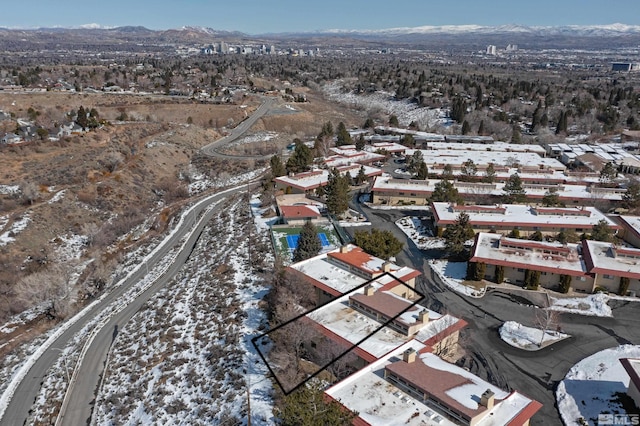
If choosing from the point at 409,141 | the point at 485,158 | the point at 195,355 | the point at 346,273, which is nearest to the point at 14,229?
the point at 195,355

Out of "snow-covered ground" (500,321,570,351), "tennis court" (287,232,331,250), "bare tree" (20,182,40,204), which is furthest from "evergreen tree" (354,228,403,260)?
"bare tree" (20,182,40,204)

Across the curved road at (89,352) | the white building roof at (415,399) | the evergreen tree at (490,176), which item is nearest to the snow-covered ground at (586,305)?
the white building roof at (415,399)

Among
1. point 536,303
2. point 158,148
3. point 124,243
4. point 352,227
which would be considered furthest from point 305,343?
point 158,148

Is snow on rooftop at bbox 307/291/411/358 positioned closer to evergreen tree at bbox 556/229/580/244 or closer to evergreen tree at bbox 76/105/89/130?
evergreen tree at bbox 556/229/580/244

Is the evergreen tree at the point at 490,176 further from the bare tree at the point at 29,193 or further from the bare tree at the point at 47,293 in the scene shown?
the bare tree at the point at 29,193

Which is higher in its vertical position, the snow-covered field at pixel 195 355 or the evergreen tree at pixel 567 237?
the evergreen tree at pixel 567 237

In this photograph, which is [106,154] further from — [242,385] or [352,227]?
[242,385]
